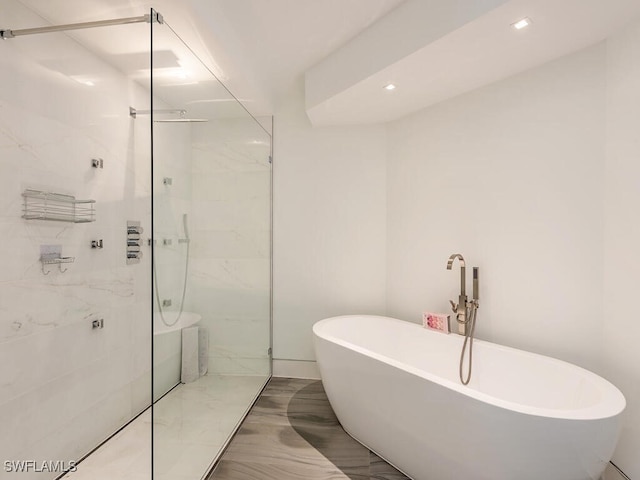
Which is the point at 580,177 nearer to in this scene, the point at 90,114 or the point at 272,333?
the point at 272,333

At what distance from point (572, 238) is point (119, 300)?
2832 mm

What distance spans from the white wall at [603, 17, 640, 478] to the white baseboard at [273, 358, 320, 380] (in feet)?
6.83

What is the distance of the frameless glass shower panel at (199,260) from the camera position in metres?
1.47

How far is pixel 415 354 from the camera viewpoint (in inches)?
94.6

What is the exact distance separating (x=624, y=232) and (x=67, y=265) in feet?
9.66

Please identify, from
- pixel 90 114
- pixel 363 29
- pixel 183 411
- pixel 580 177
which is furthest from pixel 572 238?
pixel 90 114

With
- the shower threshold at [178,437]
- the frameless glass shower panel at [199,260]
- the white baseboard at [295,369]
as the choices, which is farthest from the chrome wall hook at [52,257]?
the white baseboard at [295,369]

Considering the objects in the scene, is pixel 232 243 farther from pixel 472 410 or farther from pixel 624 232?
pixel 624 232

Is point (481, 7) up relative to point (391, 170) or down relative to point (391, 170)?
up

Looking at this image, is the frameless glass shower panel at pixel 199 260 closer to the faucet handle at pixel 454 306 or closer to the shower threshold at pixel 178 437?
the shower threshold at pixel 178 437

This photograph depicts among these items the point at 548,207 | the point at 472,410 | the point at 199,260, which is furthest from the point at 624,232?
the point at 199,260

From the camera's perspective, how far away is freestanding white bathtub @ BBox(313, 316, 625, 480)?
1242 mm

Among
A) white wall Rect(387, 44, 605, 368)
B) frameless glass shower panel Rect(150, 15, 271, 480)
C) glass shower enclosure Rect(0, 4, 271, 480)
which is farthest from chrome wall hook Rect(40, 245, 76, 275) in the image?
white wall Rect(387, 44, 605, 368)

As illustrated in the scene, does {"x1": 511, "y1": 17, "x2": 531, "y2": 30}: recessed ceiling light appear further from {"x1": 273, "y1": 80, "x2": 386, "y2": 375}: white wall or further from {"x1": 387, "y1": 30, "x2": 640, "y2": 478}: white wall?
{"x1": 273, "y1": 80, "x2": 386, "y2": 375}: white wall
